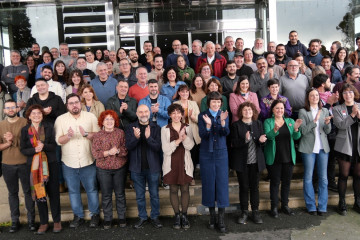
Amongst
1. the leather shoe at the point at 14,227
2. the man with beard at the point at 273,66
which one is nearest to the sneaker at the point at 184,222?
the leather shoe at the point at 14,227

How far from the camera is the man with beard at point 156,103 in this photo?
508cm

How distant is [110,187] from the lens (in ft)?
15.4

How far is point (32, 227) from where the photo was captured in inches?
188

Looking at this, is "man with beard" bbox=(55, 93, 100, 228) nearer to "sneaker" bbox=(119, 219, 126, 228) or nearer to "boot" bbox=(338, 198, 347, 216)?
"sneaker" bbox=(119, 219, 126, 228)

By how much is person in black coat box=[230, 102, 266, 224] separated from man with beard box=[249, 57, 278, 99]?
1.06 m

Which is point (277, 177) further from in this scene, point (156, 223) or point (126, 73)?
point (126, 73)

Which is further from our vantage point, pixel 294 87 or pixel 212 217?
pixel 294 87

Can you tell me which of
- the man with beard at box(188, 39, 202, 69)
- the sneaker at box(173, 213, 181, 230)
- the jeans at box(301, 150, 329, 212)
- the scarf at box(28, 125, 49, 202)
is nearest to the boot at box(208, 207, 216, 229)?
the sneaker at box(173, 213, 181, 230)

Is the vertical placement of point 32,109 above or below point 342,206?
above

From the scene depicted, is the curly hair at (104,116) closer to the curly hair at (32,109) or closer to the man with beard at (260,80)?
the curly hair at (32,109)

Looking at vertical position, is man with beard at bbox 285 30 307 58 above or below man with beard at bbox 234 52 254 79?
above

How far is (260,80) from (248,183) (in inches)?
77.7

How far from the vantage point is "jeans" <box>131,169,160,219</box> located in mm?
4684

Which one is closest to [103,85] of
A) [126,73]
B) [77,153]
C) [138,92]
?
[126,73]
